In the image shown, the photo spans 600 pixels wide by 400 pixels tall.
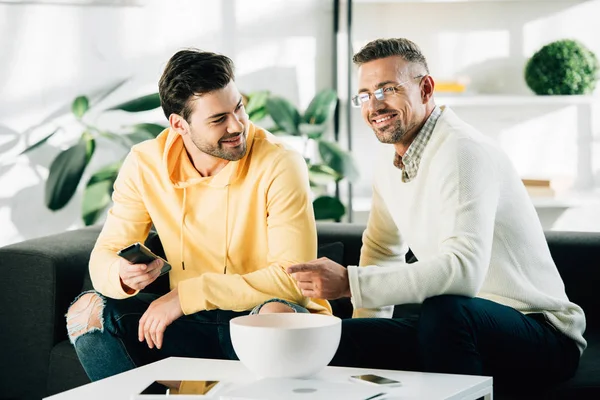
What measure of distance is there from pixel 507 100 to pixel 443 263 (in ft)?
6.99

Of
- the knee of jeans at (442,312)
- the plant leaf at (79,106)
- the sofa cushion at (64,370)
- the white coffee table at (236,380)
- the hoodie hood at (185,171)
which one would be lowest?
the sofa cushion at (64,370)

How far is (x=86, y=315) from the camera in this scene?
2.27m

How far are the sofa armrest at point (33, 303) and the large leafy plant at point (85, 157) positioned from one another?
35.9 inches

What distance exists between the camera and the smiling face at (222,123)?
2.35 m

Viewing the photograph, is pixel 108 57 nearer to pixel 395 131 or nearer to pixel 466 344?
pixel 395 131

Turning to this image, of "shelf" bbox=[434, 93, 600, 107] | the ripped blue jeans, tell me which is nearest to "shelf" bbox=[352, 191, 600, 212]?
"shelf" bbox=[434, 93, 600, 107]

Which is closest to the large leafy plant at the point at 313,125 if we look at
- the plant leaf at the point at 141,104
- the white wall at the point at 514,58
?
the white wall at the point at 514,58

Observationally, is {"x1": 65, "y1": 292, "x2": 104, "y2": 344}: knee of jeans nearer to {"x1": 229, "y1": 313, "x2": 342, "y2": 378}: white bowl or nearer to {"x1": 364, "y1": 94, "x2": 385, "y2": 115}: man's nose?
{"x1": 229, "y1": 313, "x2": 342, "y2": 378}: white bowl

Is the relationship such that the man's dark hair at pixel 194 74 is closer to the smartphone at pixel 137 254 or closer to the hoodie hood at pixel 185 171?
the hoodie hood at pixel 185 171

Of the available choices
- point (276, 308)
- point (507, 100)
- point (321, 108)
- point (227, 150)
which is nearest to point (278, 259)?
point (276, 308)

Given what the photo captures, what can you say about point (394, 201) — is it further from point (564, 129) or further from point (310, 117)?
point (564, 129)

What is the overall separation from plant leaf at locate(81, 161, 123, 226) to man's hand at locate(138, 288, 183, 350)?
1.50 m

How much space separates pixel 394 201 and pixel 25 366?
1.16m

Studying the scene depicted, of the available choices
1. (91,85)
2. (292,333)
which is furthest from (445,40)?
(292,333)
